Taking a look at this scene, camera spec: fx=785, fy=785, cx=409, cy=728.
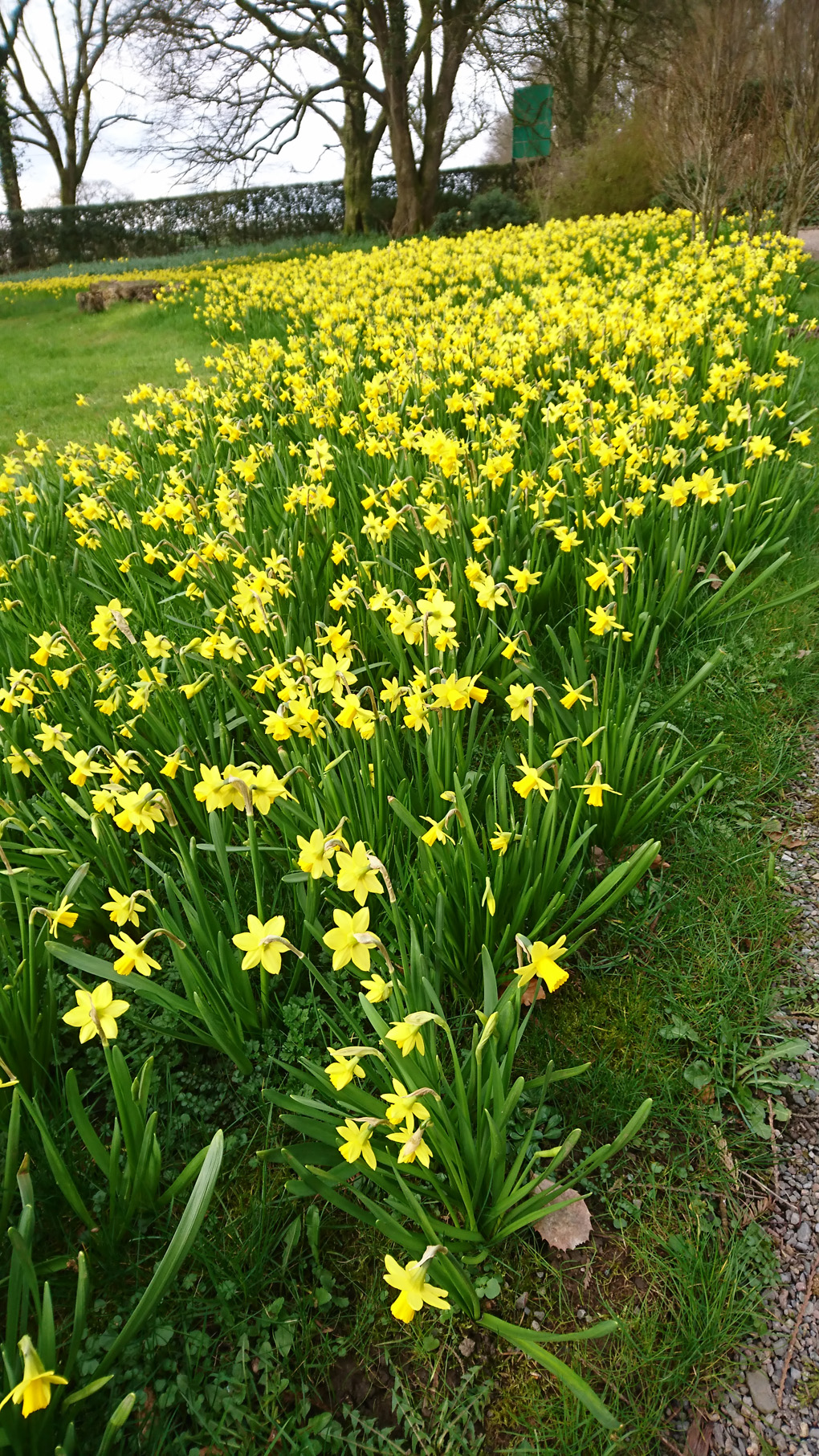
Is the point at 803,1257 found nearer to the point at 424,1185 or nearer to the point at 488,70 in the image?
the point at 424,1185

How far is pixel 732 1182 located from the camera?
1.48m

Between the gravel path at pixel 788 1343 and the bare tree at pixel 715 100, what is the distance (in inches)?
404

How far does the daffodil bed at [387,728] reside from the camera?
1390mm

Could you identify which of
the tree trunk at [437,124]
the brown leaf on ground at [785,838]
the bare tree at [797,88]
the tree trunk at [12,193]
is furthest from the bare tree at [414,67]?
the brown leaf on ground at [785,838]

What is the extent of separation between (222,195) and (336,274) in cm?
1912

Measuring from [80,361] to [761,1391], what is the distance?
1217cm

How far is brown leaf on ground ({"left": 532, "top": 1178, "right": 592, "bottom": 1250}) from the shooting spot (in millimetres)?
1425

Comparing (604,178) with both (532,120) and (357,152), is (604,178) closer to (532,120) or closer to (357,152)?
(357,152)

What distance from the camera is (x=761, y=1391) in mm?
1243

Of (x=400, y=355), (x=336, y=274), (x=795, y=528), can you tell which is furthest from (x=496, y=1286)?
(x=336, y=274)

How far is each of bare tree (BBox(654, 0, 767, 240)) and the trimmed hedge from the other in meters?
14.0

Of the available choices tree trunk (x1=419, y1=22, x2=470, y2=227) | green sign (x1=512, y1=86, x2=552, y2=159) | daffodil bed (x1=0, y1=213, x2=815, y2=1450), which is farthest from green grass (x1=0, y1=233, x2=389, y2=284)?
daffodil bed (x1=0, y1=213, x2=815, y2=1450)

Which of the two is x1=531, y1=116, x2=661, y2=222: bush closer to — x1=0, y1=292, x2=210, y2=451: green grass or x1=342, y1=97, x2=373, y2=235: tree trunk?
x1=342, y1=97, x2=373, y2=235: tree trunk

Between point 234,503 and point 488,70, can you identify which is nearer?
point 234,503
